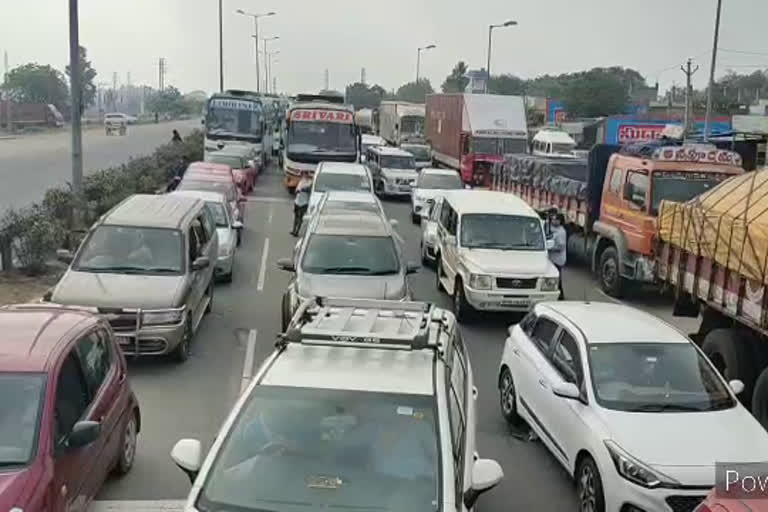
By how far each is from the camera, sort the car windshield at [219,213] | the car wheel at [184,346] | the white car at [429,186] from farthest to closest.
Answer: the white car at [429,186] → the car windshield at [219,213] → the car wheel at [184,346]

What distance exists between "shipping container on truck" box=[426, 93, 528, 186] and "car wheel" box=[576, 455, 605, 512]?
26.1 metres

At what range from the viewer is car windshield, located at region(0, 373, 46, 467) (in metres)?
5.47

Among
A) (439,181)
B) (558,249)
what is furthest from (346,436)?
(439,181)

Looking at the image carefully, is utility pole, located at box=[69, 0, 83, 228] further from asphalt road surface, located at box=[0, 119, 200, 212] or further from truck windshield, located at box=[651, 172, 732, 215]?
truck windshield, located at box=[651, 172, 732, 215]

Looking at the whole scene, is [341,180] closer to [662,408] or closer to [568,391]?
[568,391]

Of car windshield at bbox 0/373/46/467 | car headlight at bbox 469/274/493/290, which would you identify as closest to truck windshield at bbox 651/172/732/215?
car headlight at bbox 469/274/493/290

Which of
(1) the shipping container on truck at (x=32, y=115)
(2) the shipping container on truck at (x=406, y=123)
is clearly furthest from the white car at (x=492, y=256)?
(1) the shipping container on truck at (x=32, y=115)

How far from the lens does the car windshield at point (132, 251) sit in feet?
38.0

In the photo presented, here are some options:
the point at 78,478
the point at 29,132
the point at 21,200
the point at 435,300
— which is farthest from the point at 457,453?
the point at 29,132

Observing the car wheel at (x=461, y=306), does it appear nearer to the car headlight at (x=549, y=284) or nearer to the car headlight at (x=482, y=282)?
the car headlight at (x=482, y=282)

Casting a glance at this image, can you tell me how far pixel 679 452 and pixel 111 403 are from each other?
4338 millimetres

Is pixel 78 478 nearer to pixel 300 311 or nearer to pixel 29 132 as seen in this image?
pixel 300 311

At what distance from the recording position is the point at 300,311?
6836mm

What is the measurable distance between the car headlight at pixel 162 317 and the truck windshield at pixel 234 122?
26.4 m
